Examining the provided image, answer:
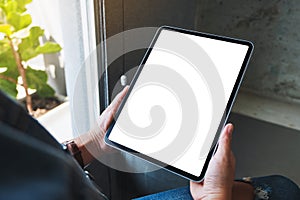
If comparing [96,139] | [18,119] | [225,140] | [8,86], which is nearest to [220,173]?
[225,140]

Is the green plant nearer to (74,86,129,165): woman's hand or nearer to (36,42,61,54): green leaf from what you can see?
(36,42,61,54): green leaf

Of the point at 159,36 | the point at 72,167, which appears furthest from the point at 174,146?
the point at 72,167

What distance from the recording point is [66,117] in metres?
0.95

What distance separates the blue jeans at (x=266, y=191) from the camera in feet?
2.29

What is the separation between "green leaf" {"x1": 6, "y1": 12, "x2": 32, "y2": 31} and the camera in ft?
3.00

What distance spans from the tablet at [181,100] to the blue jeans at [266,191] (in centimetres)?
11

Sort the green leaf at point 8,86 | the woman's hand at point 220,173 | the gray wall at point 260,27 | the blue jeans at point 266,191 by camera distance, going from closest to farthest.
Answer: the woman's hand at point 220,173
the blue jeans at point 266,191
the green leaf at point 8,86
the gray wall at point 260,27

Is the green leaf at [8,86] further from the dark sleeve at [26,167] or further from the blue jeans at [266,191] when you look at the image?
the dark sleeve at [26,167]

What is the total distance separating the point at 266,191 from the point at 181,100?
0.26 metres

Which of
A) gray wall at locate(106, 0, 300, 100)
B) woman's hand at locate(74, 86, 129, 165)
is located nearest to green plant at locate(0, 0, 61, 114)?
woman's hand at locate(74, 86, 129, 165)

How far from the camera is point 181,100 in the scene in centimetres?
67

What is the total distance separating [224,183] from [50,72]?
0.81m

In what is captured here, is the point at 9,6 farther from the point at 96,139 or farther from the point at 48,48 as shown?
A: the point at 96,139

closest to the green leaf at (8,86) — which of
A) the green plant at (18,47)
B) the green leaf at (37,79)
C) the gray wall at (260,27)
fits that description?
the green plant at (18,47)
